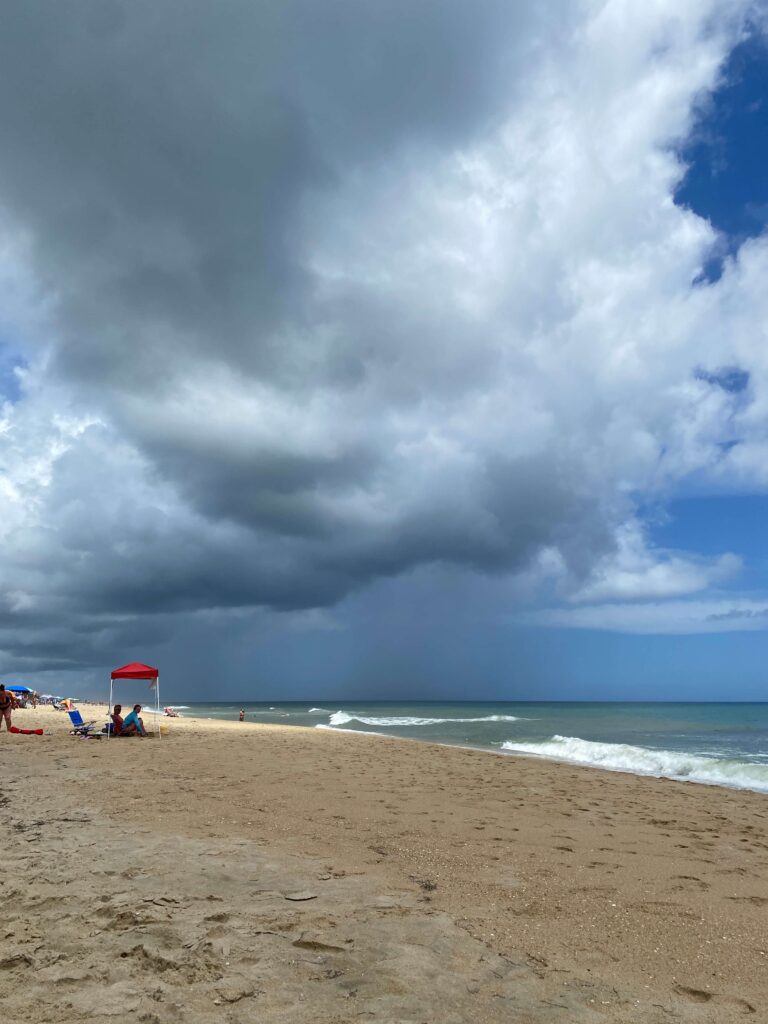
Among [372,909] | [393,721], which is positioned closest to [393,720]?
[393,721]

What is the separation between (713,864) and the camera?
7320mm

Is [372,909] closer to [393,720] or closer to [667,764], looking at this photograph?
[667,764]

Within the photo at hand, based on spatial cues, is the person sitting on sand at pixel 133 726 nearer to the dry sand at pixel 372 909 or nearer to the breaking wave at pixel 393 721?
the dry sand at pixel 372 909

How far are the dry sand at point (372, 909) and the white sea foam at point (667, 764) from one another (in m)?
7.38

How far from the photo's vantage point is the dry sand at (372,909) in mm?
3822

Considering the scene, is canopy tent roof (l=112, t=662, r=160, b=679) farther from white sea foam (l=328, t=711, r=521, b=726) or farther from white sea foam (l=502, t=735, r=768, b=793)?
white sea foam (l=328, t=711, r=521, b=726)

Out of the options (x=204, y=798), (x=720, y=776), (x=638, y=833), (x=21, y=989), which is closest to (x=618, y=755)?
(x=720, y=776)

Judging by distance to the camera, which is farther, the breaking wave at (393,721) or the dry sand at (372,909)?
the breaking wave at (393,721)

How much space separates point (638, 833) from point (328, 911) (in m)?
5.48

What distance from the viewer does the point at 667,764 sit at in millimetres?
20000

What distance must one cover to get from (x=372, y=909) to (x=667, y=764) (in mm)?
17883

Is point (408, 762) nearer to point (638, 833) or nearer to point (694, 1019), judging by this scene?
point (638, 833)

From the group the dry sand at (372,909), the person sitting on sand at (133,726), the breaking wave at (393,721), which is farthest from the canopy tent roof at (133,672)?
the breaking wave at (393,721)

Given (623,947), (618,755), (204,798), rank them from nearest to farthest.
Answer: (623,947) → (204,798) → (618,755)
